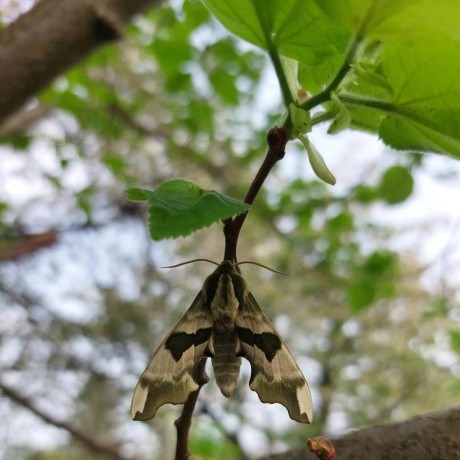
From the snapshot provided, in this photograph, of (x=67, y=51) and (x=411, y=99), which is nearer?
(x=411, y=99)

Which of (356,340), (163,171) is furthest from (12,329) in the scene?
(356,340)

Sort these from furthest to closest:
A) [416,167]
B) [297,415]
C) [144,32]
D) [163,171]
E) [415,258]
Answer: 1. [415,258]
2. [163,171]
3. [144,32]
4. [416,167]
5. [297,415]

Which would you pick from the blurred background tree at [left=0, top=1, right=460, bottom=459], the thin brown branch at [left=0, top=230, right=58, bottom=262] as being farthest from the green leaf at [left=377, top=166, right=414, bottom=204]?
the thin brown branch at [left=0, top=230, right=58, bottom=262]

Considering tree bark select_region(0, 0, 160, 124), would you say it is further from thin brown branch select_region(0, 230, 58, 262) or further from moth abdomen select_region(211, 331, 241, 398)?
thin brown branch select_region(0, 230, 58, 262)

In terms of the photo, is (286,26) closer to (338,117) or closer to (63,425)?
(338,117)

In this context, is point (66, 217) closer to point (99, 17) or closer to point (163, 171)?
point (163, 171)
